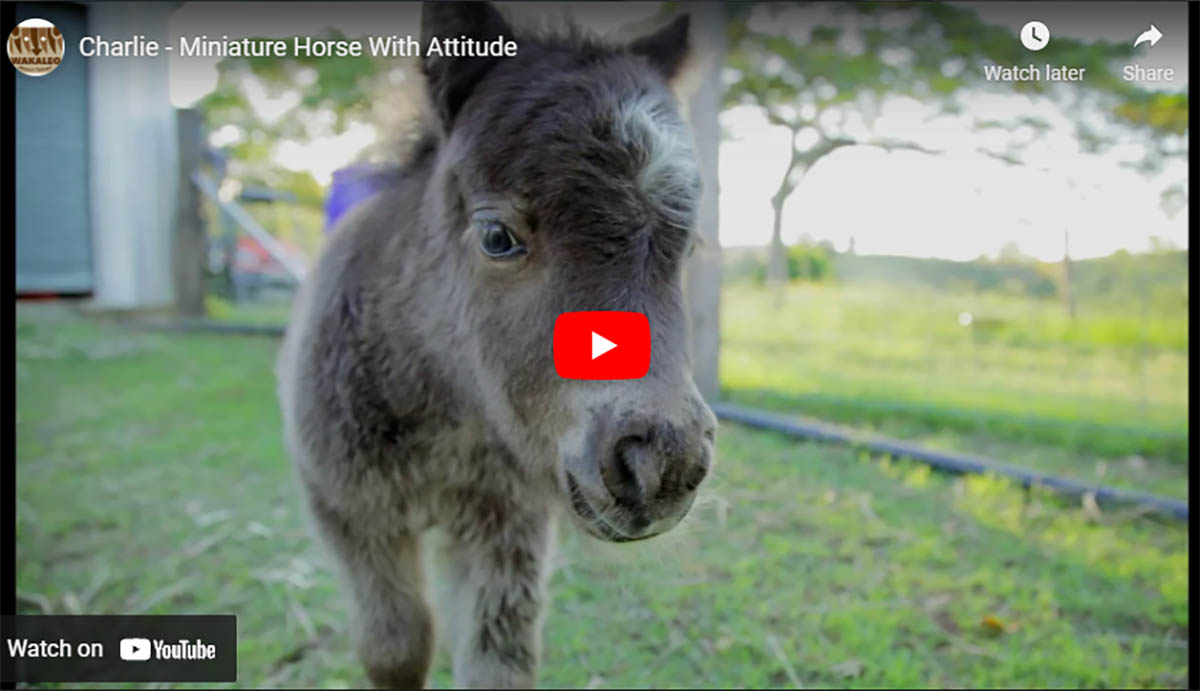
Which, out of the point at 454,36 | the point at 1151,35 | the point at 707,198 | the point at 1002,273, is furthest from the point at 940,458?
the point at 454,36

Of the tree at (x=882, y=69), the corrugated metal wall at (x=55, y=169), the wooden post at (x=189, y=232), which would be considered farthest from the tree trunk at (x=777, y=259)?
the wooden post at (x=189, y=232)

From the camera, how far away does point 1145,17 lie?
1822mm

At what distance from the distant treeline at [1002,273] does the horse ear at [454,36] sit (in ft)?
5.86

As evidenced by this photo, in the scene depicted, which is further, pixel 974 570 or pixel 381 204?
pixel 974 570

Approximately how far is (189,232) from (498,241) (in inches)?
149

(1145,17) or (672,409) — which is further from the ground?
(1145,17)

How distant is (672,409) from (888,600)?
155 centimetres

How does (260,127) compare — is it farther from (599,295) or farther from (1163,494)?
(1163,494)

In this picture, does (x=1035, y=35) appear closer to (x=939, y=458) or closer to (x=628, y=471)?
(x=628, y=471)

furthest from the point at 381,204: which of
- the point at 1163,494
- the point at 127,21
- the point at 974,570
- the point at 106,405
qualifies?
the point at 106,405

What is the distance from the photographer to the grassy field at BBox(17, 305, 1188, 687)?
1999 mm

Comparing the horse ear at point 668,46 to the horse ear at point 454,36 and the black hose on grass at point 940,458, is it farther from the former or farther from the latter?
the black hose on grass at point 940,458

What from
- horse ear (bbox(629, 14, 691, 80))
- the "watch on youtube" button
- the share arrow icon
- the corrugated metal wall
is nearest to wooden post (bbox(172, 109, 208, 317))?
the corrugated metal wall

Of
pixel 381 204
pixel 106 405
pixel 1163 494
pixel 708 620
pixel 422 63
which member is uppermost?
pixel 422 63
